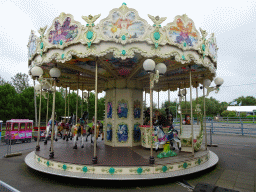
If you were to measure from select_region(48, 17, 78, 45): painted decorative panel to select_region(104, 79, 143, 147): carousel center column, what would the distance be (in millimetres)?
3507

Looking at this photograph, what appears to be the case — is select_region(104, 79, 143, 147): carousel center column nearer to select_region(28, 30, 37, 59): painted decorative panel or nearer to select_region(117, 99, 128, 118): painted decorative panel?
select_region(117, 99, 128, 118): painted decorative panel

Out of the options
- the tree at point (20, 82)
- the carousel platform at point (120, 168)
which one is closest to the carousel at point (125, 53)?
the carousel platform at point (120, 168)

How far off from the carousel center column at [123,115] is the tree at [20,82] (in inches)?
1522

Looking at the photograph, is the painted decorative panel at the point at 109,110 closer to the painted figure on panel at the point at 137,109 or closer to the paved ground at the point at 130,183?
the painted figure on panel at the point at 137,109

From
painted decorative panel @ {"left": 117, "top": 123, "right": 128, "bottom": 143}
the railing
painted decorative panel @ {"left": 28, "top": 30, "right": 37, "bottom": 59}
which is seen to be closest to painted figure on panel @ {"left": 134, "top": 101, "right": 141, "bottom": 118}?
painted decorative panel @ {"left": 117, "top": 123, "right": 128, "bottom": 143}

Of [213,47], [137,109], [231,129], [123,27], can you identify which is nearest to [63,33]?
[123,27]

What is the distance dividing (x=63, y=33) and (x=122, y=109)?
4.11m

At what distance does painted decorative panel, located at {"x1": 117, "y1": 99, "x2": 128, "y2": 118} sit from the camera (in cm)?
836

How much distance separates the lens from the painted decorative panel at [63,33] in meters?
5.63

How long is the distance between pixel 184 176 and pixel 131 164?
1.67 m

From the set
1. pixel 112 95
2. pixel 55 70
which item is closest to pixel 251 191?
pixel 112 95

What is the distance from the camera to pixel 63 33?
582 cm

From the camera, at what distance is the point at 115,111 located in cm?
843

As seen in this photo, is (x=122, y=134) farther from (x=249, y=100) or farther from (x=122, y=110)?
(x=249, y=100)
